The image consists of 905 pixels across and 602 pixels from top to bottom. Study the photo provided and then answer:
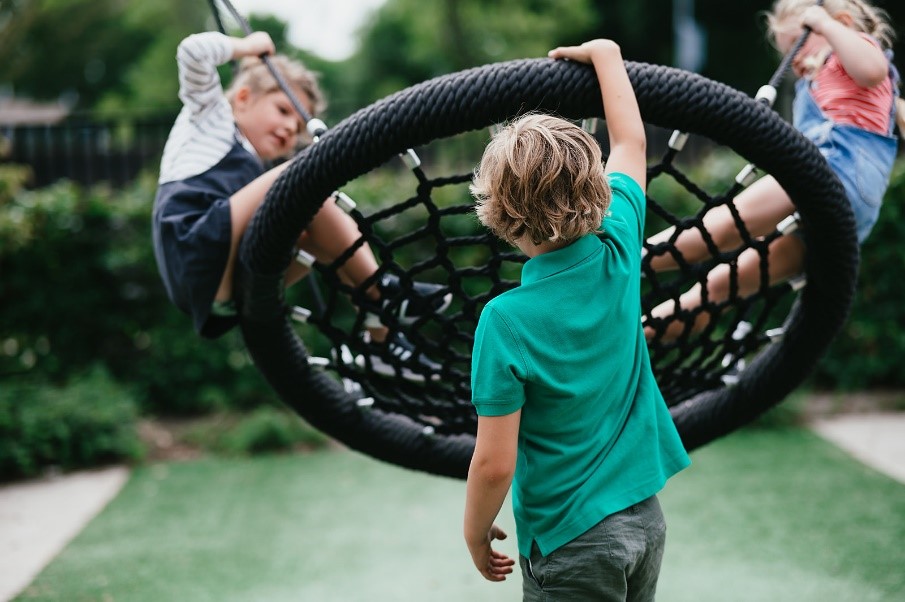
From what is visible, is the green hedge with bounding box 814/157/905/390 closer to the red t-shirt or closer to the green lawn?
the green lawn

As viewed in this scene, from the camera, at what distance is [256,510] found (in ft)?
14.5

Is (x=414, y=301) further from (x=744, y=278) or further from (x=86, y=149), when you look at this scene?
(x=86, y=149)

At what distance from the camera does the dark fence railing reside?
9.56 m

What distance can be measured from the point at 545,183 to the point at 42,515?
3.78m

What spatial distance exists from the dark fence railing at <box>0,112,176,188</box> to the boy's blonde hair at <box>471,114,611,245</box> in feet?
28.1

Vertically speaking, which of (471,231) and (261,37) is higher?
(261,37)

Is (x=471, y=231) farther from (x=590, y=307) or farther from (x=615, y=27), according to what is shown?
(x=615, y=27)

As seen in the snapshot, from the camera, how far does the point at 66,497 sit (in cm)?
473

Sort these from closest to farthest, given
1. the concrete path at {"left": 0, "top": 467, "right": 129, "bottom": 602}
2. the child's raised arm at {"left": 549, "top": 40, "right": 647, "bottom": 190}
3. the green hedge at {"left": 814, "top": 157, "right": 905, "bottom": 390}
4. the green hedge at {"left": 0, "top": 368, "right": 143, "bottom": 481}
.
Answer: the child's raised arm at {"left": 549, "top": 40, "right": 647, "bottom": 190}
the concrete path at {"left": 0, "top": 467, "right": 129, "bottom": 602}
the green hedge at {"left": 0, "top": 368, "right": 143, "bottom": 481}
the green hedge at {"left": 814, "top": 157, "right": 905, "bottom": 390}

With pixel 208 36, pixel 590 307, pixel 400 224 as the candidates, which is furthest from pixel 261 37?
pixel 400 224

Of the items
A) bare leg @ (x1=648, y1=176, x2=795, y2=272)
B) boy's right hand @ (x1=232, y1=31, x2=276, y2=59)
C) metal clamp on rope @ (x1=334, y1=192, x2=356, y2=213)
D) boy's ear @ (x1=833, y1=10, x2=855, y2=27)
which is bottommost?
bare leg @ (x1=648, y1=176, x2=795, y2=272)

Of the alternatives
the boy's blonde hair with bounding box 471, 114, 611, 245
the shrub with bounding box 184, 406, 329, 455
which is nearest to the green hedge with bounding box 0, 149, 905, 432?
the shrub with bounding box 184, 406, 329, 455

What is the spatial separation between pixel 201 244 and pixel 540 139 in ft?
3.51

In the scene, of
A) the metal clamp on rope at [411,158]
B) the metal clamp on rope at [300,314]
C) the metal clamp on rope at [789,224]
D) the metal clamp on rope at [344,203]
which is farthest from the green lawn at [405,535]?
the metal clamp on rope at [411,158]
